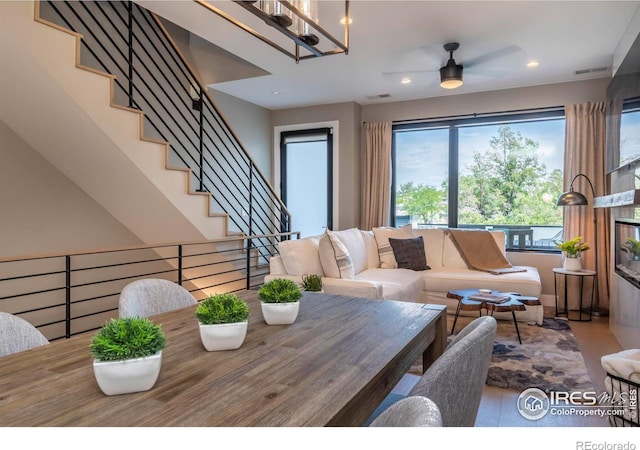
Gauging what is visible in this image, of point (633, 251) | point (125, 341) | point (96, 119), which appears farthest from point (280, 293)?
point (633, 251)

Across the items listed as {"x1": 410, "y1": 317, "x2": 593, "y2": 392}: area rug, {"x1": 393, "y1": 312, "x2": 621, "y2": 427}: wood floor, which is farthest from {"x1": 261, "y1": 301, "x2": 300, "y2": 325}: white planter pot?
{"x1": 410, "y1": 317, "x2": 593, "y2": 392}: area rug

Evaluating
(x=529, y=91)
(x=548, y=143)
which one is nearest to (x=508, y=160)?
(x=548, y=143)

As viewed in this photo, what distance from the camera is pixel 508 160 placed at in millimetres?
5398

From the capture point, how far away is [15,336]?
1.26m

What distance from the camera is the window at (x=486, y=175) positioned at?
17.0ft

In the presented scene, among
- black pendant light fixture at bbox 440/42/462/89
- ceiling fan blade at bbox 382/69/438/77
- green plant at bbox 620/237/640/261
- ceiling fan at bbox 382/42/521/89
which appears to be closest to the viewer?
green plant at bbox 620/237/640/261

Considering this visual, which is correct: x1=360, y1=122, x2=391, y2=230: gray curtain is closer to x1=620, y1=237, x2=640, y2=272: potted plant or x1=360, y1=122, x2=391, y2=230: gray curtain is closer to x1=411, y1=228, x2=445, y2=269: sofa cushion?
x1=411, y1=228, x2=445, y2=269: sofa cushion

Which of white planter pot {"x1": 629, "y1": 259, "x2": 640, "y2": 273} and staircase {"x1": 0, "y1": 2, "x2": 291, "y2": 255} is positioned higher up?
staircase {"x1": 0, "y1": 2, "x2": 291, "y2": 255}

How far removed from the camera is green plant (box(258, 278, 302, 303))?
145 centimetres

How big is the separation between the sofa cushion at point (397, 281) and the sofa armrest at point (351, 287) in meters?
0.17

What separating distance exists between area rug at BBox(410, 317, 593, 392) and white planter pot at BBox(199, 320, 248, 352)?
6.59 ft

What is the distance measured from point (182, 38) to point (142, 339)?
498 centimetres

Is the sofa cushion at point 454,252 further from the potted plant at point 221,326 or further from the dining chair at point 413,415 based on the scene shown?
the dining chair at point 413,415
